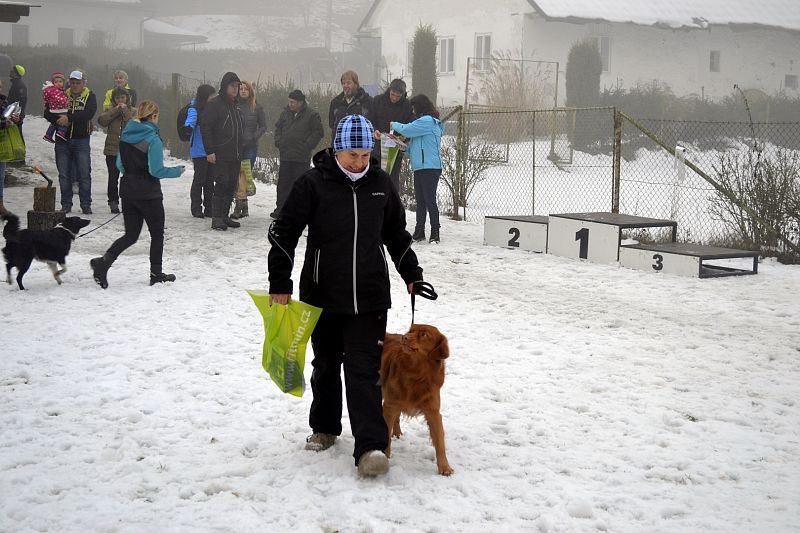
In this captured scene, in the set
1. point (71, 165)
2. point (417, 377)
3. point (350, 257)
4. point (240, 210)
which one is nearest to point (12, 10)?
point (71, 165)

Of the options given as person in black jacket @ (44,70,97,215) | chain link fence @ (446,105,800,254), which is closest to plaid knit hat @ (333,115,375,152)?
chain link fence @ (446,105,800,254)

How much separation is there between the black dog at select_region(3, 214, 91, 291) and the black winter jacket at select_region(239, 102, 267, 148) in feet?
12.8

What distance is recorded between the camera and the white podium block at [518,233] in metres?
11.2

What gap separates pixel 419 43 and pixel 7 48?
1522 centimetres

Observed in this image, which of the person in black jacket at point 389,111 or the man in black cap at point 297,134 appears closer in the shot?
the person in black jacket at point 389,111

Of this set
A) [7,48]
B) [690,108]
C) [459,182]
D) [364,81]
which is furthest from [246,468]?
[364,81]

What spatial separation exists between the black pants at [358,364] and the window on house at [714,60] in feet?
114

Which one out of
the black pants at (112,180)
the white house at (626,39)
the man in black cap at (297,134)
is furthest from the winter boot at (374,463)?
the white house at (626,39)

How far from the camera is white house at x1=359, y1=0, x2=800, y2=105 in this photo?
32.3 metres

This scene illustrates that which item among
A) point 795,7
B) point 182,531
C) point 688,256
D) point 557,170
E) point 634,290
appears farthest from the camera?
point 795,7

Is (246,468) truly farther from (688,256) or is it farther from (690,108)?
(690,108)

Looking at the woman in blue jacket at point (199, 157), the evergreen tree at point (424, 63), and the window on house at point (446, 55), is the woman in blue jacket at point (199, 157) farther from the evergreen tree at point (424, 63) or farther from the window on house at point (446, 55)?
the window on house at point (446, 55)

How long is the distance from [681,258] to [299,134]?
17.1ft

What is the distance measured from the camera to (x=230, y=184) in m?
11.5
